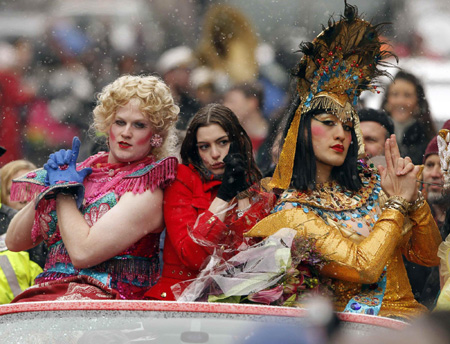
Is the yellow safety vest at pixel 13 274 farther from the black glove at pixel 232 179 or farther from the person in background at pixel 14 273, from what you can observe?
the black glove at pixel 232 179

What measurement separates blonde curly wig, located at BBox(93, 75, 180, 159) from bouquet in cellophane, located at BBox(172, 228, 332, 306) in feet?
3.01

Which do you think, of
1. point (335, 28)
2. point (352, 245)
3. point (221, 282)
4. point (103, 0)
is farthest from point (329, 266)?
point (103, 0)

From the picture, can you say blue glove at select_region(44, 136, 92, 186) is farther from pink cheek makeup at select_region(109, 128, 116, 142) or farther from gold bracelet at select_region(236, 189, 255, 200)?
gold bracelet at select_region(236, 189, 255, 200)

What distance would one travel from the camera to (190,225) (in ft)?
11.5

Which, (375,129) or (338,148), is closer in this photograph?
(338,148)

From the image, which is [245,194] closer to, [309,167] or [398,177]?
[309,167]

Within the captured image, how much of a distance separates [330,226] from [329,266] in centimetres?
20

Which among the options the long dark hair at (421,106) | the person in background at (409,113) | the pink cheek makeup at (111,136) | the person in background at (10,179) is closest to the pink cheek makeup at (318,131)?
the pink cheek makeup at (111,136)

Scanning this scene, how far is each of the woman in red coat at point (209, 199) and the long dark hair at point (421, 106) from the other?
261cm

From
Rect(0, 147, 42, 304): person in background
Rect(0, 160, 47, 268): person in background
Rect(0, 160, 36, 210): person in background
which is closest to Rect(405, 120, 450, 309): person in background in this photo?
Rect(0, 147, 42, 304): person in background

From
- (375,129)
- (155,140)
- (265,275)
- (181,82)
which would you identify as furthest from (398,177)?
(181,82)

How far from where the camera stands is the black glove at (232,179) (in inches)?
136

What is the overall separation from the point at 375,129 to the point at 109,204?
2.37 m

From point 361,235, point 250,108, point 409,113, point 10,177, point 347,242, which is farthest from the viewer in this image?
point 250,108
